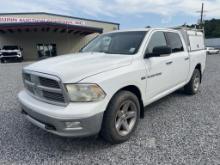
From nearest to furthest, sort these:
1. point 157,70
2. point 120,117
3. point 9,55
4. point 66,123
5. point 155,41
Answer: point 66,123
point 120,117
point 157,70
point 155,41
point 9,55

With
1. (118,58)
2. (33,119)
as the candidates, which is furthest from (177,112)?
(33,119)

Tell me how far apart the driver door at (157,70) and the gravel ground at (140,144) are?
2.20 ft

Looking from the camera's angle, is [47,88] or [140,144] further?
[140,144]

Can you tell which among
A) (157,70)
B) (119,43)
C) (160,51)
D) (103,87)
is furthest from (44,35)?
(103,87)

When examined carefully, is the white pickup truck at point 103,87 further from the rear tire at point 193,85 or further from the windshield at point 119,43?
the rear tire at point 193,85

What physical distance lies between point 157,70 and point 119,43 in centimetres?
98

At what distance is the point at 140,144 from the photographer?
10.7 ft

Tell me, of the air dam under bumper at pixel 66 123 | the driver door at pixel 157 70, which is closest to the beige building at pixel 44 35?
the driver door at pixel 157 70

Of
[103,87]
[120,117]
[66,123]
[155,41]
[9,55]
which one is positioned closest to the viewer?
[66,123]

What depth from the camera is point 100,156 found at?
9.70 ft

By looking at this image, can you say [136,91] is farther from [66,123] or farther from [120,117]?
[66,123]

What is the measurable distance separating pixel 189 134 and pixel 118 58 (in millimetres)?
1842

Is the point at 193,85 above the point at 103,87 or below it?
below

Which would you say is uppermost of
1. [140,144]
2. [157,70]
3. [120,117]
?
[157,70]
